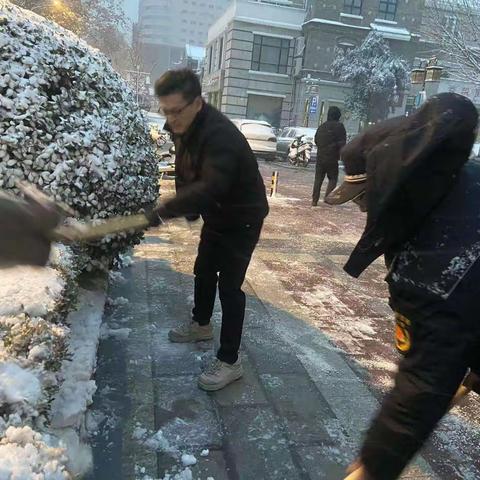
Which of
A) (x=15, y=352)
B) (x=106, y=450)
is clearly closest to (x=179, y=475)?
(x=106, y=450)

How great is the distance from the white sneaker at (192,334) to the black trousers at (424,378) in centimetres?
202

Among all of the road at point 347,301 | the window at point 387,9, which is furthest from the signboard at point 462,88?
the road at point 347,301

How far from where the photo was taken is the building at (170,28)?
63.2 m

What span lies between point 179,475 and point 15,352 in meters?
0.92

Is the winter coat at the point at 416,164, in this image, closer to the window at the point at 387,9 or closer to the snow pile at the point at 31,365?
the snow pile at the point at 31,365

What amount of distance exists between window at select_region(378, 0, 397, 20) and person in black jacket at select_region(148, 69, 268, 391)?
107 ft

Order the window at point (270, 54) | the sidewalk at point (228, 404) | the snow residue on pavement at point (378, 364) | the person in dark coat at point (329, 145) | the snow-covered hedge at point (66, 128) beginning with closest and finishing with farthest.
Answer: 1. the sidewalk at point (228, 404)
2. the snow-covered hedge at point (66, 128)
3. the snow residue on pavement at point (378, 364)
4. the person in dark coat at point (329, 145)
5. the window at point (270, 54)

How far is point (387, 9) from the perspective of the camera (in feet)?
103

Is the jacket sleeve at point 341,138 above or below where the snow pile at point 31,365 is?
above

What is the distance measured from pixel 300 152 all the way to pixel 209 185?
16.1 m

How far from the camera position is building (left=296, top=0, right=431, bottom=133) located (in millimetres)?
29641

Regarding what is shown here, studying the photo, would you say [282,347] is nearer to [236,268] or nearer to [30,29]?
[236,268]

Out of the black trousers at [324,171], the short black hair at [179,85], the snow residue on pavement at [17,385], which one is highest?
the short black hair at [179,85]

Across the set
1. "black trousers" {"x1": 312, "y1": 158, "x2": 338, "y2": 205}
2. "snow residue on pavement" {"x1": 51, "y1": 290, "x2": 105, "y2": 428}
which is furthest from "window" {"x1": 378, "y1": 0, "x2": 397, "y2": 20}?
"snow residue on pavement" {"x1": 51, "y1": 290, "x2": 105, "y2": 428}
